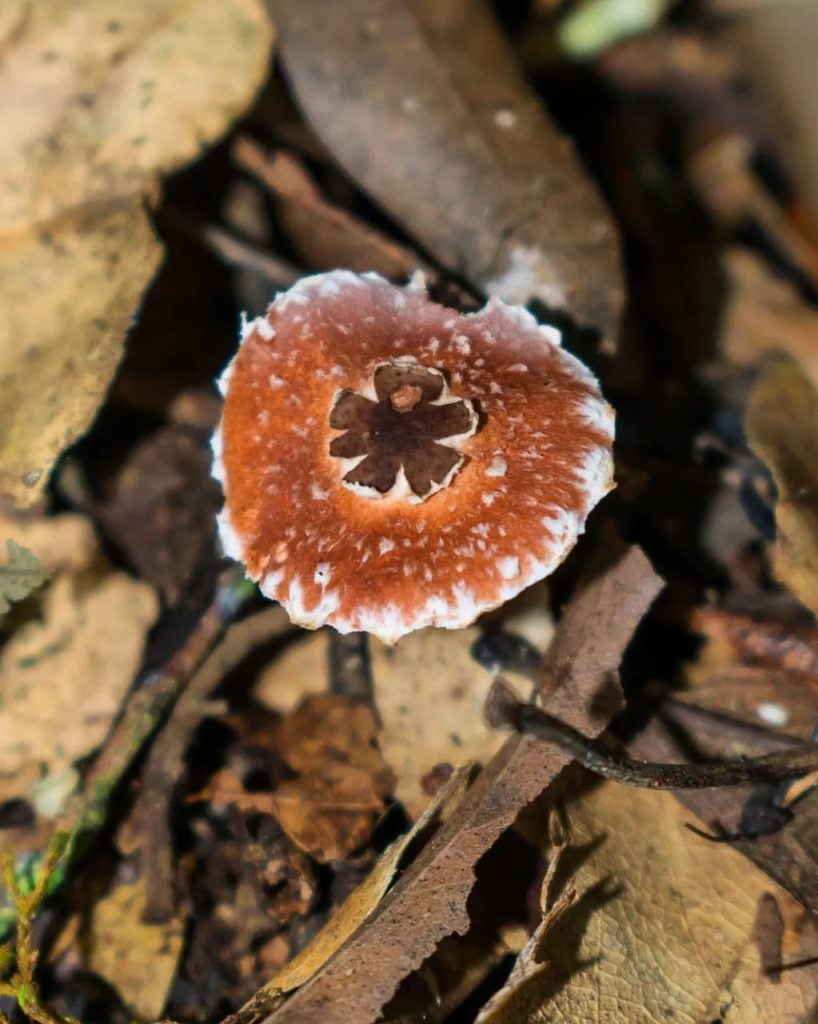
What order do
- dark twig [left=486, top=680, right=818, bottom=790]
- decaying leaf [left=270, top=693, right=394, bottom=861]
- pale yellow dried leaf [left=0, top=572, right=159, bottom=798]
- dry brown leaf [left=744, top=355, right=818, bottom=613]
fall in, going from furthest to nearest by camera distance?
pale yellow dried leaf [left=0, top=572, right=159, bottom=798] → decaying leaf [left=270, top=693, right=394, bottom=861] → dry brown leaf [left=744, top=355, right=818, bottom=613] → dark twig [left=486, top=680, right=818, bottom=790]

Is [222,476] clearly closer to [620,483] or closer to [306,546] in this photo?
[306,546]

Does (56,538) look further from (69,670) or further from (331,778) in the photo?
(331,778)

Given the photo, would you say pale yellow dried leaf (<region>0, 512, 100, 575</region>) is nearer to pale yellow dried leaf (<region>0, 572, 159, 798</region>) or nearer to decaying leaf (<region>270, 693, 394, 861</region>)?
pale yellow dried leaf (<region>0, 572, 159, 798</region>)

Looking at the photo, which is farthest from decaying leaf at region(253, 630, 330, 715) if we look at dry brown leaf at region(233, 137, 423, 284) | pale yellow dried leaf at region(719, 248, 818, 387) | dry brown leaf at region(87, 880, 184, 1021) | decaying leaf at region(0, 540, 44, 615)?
pale yellow dried leaf at region(719, 248, 818, 387)

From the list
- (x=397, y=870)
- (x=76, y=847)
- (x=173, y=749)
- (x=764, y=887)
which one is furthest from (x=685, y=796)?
(x=76, y=847)

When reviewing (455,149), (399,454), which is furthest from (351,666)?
(455,149)

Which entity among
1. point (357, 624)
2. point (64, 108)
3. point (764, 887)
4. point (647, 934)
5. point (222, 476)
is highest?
point (64, 108)
